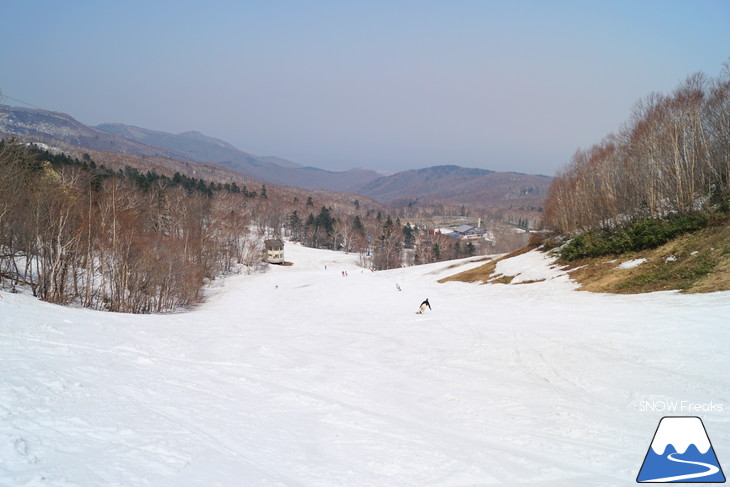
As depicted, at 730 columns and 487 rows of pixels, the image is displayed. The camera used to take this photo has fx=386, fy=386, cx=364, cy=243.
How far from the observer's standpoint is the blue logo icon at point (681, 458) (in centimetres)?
582

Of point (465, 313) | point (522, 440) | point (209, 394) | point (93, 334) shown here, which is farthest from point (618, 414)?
point (93, 334)

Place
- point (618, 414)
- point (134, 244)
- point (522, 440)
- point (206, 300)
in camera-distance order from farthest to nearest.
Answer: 1. point (206, 300)
2. point (134, 244)
3. point (618, 414)
4. point (522, 440)

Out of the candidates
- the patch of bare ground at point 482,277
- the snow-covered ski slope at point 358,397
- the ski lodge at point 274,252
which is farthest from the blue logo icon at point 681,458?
the ski lodge at point 274,252

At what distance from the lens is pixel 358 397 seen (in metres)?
9.87

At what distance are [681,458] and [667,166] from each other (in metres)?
34.3

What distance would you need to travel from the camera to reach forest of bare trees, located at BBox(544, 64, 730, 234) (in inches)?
1180

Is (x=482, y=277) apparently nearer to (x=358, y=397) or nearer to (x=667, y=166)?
(x=667, y=166)

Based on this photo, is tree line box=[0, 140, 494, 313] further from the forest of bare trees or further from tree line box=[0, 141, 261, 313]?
the forest of bare trees

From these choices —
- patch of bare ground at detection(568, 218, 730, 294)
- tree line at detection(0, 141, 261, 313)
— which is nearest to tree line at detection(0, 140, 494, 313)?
tree line at detection(0, 141, 261, 313)

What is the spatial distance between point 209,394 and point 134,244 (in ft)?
97.8

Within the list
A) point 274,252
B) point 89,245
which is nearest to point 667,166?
point 89,245

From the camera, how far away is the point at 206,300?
47344 millimetres

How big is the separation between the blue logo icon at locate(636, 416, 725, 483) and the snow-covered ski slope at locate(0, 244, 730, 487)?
0.29m

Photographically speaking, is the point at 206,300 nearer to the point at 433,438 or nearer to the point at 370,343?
the point at 370,343
